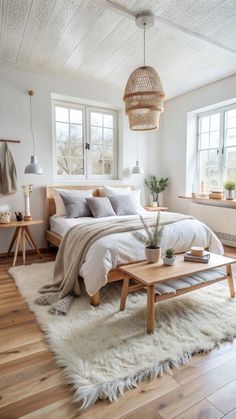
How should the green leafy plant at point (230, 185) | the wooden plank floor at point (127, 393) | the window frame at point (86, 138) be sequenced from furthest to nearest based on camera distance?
the window frame at point (86, 138)
the green leafy plant at point (230, 185)
the wooden plank floor at point (127, 393)

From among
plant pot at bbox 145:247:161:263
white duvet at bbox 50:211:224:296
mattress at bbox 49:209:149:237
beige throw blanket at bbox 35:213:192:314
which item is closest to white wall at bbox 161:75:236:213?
mattress at bbox 49:209:149:237

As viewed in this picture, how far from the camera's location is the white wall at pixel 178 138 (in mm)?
4453

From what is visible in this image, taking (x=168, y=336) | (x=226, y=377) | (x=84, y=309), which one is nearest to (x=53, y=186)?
(x=84, y=309)

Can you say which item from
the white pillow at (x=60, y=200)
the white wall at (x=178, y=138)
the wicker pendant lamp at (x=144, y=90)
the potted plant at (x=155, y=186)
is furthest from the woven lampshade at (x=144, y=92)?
the potted plant at (x=155, y=186)

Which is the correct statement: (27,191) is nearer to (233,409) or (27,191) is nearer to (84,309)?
(84,309)

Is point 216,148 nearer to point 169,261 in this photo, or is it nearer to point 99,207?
point 99,207

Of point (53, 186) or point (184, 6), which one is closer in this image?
point (184, 6)

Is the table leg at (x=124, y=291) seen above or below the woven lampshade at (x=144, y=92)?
below

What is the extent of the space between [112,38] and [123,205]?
2014 mm

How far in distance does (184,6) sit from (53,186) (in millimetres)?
2708

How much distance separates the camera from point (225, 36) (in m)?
2.81

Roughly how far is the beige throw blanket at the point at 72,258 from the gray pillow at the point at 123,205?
0.87 meters

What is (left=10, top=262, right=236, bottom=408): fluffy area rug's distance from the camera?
1.44 meters

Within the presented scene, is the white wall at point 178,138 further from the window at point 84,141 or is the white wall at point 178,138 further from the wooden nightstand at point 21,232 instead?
the wooden nightstand at point 21,232
